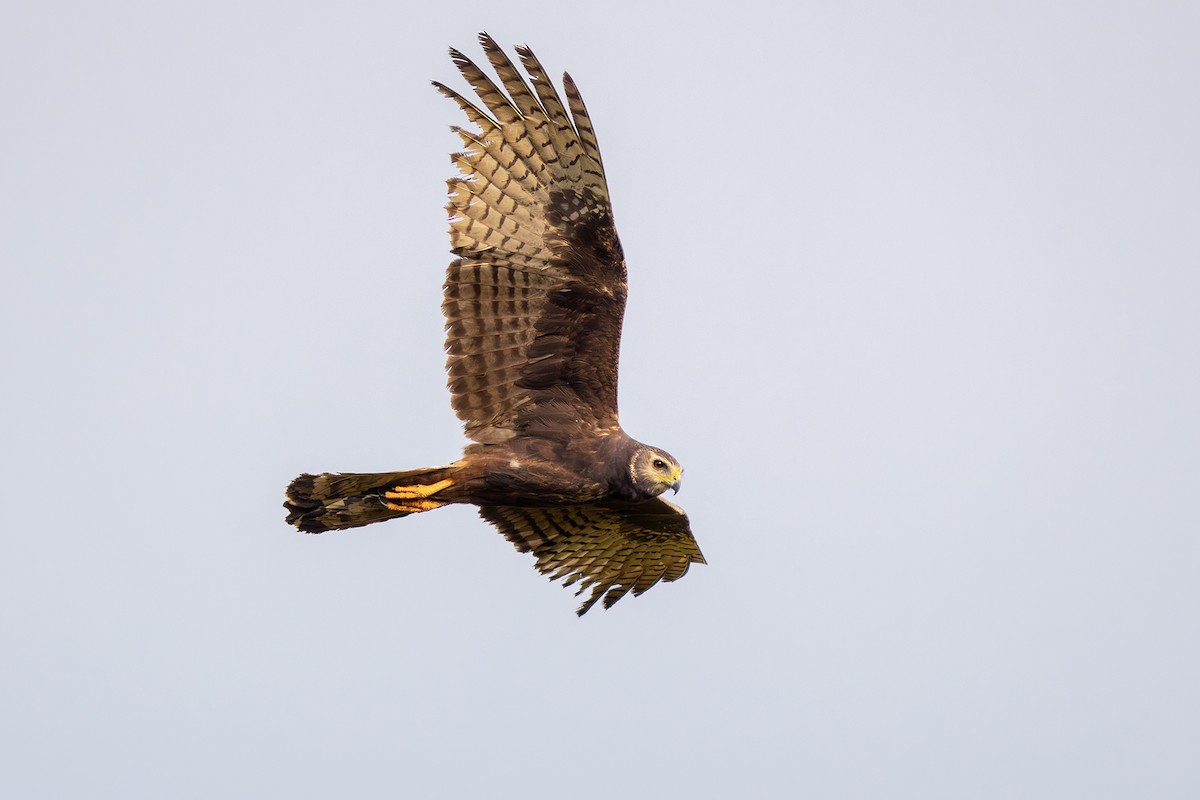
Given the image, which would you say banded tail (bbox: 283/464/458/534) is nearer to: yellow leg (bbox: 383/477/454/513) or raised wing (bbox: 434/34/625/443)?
yellow leg (bbox: 383/477/454/513)

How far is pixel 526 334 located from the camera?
12000 millimetres

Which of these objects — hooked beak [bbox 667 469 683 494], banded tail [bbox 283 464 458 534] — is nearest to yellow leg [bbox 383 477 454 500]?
banded tail [bbox 283 464 458 534]

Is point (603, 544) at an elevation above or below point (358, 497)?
below

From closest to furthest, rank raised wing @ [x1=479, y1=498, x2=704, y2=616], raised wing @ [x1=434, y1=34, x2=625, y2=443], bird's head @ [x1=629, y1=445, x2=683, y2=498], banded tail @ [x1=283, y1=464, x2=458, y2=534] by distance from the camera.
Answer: raised wing @ [x1=434, y1=34, x2=625, y2=443] → bird's head @ [x1=629, y1=445, x2=683, y2=498] → banded tail @ [x1=283, y1=464, x2=458, y2=534] → raised wing @ [x1=479, y1=498, x2=704, y2=616]

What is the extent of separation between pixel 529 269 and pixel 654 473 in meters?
1.67

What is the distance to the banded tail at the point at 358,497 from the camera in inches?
469

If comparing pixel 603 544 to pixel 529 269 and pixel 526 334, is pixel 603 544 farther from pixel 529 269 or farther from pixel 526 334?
pixel 529 269

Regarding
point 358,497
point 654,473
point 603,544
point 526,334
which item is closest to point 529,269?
point 526,334

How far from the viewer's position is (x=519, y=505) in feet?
41.2

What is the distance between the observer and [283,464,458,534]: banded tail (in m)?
11.9

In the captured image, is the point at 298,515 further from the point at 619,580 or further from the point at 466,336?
the point at 619,580

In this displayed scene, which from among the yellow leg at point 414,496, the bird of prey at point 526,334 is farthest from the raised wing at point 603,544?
the yellow leg at point 414,496

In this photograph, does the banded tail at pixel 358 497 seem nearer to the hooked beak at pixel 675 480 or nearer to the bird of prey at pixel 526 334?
the bird of prey at pixel 526 334

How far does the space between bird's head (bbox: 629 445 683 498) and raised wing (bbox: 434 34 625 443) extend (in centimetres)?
54
